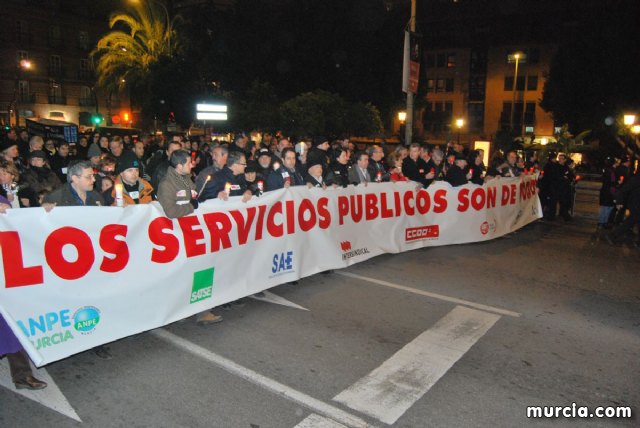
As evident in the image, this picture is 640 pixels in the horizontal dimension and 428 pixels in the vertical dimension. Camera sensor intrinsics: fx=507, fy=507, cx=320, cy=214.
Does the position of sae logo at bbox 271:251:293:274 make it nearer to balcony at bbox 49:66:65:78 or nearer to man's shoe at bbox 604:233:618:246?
man's shoe at bbox 604:233:618:246

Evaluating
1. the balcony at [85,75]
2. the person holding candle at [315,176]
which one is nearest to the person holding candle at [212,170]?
the person holding candle at [315,176]

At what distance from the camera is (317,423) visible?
3.85 metres

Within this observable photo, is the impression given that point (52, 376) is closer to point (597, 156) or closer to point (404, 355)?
point (404, 355)

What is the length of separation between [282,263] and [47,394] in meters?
3.22

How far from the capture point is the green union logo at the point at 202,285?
5.58 metres

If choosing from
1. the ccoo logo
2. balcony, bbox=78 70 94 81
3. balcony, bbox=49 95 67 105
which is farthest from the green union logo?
balcony, bbox=78 70 94 81

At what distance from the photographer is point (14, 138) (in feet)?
50.6

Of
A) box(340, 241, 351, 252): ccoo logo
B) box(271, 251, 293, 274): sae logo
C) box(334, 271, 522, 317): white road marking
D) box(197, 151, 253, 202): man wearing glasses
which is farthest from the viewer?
box(340, 241, 351, 252): ccoo logo

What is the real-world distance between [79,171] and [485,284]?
18.3ft

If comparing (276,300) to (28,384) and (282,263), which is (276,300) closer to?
(282,263)

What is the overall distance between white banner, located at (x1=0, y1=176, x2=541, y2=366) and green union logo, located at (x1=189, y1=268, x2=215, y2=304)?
1 cm

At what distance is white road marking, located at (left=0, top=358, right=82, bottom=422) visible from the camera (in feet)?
13.1

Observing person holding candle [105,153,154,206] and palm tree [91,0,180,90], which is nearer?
person holding candle [105,153,154,206]

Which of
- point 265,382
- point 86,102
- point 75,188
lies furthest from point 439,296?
point 86,102
